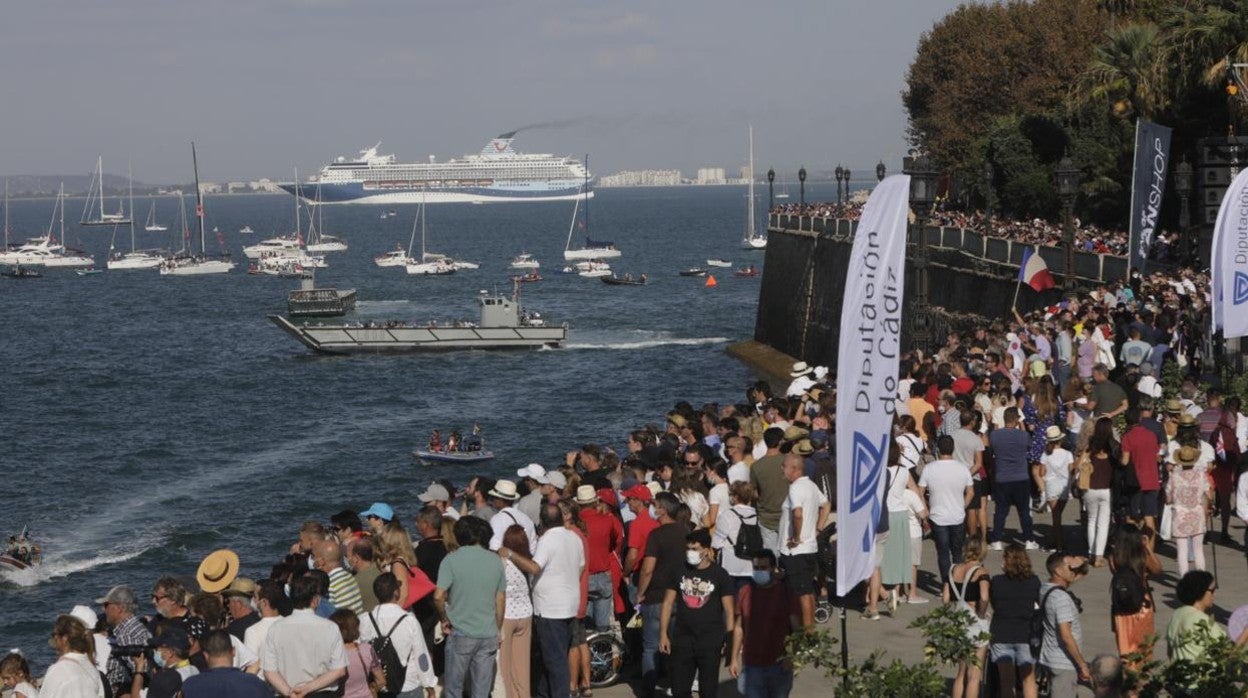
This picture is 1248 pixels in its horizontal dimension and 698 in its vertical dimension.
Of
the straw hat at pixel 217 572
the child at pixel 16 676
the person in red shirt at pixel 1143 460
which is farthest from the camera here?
the person in red shirt at pixel 1143 460

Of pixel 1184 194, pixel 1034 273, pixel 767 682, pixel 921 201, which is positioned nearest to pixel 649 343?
pixel 1034 273

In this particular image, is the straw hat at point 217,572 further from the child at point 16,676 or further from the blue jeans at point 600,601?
the blue jeans at point 600,601

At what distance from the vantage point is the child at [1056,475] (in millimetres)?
14438

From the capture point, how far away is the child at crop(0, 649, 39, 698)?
9188 mm

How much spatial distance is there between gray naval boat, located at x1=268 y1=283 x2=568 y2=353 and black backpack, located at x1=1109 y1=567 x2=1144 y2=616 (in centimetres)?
5953

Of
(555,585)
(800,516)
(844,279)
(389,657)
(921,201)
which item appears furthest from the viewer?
(844,279)

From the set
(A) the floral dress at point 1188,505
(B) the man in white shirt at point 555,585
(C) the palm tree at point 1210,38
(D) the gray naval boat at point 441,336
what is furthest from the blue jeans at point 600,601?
(D) the gray naval boat at point 441,336

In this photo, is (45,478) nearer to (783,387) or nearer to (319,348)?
(783,387)

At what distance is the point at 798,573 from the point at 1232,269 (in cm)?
698

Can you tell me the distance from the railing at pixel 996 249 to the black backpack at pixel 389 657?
22.6 metres

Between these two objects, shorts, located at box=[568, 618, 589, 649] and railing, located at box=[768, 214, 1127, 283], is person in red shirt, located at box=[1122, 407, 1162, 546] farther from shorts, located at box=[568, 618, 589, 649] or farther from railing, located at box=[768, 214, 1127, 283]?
railing, located at box=[768, 214, 1127, 283]

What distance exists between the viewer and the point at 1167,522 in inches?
527

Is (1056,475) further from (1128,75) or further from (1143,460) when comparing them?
(1128,75)

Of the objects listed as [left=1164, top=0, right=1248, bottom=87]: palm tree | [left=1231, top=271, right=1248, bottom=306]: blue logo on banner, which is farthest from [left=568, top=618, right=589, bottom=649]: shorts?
[left=1164, top=0, right=1248, bottom=87]: palm tree
